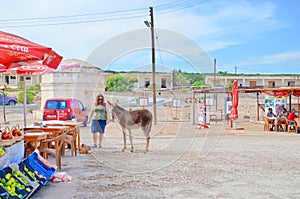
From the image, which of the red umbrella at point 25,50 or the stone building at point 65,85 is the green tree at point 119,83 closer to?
the red umbrella at point 25,50

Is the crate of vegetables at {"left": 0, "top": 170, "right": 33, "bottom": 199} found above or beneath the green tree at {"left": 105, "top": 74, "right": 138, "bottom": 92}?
beneath

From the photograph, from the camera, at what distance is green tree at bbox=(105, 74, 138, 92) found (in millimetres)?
9805

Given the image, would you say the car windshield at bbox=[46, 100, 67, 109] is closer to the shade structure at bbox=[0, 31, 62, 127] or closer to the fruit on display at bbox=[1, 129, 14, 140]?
the shade structure at bbox=[0, 31, 62, 127]

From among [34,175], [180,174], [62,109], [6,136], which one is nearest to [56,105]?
[62,109]

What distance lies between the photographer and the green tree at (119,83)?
32.2 ft

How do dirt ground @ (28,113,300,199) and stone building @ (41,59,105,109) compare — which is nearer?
dirt ground @ (28,113,300,199)

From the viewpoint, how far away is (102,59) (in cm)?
825

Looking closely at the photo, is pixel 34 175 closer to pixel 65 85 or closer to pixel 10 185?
pixel 10 185

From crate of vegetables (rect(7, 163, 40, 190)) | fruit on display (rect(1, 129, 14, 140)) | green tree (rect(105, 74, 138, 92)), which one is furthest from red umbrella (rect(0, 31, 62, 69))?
green tree (rect(105, 74, 138, 92))

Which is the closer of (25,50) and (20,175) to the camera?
(20,175)

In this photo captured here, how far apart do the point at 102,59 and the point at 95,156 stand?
2.37 m

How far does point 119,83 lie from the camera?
33.0 feet

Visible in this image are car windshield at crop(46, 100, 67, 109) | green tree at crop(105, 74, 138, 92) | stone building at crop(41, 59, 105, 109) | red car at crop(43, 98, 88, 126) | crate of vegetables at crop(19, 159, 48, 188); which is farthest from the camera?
stone building at crop(41, 59, 105, 109)

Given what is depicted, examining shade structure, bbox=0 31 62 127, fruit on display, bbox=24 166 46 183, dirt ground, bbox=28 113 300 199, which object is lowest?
dirt ground, bbox=28 113 300 199
